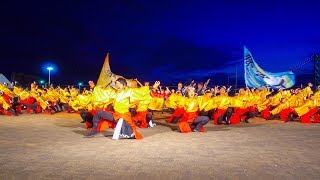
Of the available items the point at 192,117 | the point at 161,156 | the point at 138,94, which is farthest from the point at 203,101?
the point at 161,156

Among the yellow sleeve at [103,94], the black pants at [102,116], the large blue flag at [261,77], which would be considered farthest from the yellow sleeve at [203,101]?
the large blue flag at [261,77]

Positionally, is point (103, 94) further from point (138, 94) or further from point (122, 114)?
point (138, 94)

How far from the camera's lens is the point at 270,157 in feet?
24.9

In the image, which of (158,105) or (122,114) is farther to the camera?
(158,105)

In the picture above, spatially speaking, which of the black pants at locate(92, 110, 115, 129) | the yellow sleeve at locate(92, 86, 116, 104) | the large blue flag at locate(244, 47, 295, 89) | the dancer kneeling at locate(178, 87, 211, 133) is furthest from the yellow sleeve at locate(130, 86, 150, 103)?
the large blue flag at locate(244, 47, 295, 89)

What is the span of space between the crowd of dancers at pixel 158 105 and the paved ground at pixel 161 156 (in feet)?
2.15

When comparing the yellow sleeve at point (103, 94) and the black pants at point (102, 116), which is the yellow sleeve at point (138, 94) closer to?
the yellow sleeve at point (103, 94)

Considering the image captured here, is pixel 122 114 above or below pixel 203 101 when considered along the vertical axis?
below

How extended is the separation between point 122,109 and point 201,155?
3228 mm

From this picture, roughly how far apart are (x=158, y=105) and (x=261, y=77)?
10.00 metres

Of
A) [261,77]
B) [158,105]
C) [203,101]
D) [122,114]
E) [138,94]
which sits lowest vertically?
[122,114]

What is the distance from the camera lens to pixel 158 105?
14625 millimetres

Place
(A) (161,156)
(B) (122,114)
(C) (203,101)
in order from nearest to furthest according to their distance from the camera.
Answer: (A) (161,156), (B) (122,114), (C) (203,101)

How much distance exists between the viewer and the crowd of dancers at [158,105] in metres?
10.5
